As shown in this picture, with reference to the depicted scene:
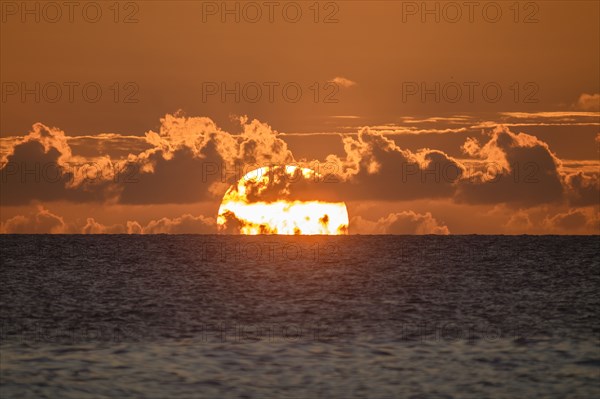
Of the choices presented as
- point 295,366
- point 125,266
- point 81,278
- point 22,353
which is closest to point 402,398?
point 295,366

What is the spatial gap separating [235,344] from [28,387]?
13177 mm

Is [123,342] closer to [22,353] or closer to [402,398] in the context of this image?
[22,353]

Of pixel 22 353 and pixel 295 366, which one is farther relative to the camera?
pixel 22 353

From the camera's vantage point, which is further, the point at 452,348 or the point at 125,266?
the point at 125,266

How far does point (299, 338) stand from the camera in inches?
1811

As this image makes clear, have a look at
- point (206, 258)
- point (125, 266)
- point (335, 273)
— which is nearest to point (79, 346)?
point (335, 273)

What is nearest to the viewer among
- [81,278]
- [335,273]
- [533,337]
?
[533,337]

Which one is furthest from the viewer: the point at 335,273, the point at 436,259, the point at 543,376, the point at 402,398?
the point at 436,259

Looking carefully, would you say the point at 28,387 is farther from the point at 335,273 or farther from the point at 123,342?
the point at 335,273

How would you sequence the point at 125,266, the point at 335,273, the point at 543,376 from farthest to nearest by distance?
the point at 125,266
the point at 335,273
the point at 543,376

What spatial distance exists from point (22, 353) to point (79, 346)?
3329 mm

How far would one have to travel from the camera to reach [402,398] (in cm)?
3106

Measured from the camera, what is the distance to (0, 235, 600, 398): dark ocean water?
108ft

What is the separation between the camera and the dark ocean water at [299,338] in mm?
32906
